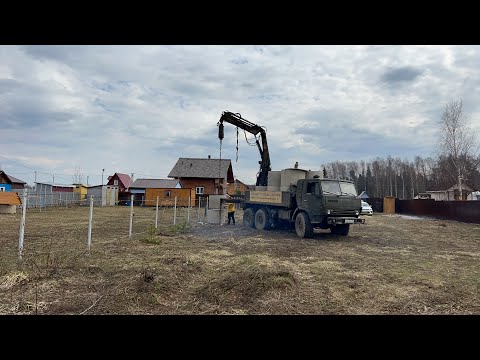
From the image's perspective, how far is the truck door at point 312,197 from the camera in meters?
12.4

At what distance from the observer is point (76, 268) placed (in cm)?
619

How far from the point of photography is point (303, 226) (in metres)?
12.8

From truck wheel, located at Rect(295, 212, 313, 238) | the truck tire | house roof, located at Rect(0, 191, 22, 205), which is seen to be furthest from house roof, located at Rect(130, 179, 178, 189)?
truck wheel, located at Rect(295, 212, 313, 238)

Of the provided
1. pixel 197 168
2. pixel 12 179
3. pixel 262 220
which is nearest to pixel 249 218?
pixel 262 220

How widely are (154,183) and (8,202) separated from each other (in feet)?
77.8

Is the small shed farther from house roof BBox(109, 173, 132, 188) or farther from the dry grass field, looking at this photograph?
house roof BBox(109, 173, 132, 188)

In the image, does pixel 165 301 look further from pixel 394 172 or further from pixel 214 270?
pixel 394 172

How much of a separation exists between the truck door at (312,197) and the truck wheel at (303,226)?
1.28ft

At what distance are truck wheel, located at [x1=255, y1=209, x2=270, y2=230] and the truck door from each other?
8.28 ft

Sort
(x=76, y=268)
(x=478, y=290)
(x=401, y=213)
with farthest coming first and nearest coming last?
(x=401, y=213) → (x=76, y=268) → (x=478, y=290)

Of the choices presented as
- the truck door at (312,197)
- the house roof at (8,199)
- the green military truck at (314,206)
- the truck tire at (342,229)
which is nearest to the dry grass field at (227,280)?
the green military truck at (314,206)
